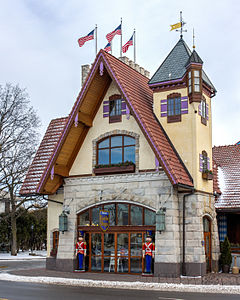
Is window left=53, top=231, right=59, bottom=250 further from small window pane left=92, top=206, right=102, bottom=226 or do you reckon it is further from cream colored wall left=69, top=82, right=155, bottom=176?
cream colored wall left=69, top=82, right=155, bottom=176

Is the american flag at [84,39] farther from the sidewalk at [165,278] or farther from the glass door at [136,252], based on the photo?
the sidewalk at [165,278]

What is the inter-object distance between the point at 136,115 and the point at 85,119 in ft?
11.9

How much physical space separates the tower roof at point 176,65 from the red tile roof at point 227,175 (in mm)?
5632

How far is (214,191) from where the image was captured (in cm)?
2442

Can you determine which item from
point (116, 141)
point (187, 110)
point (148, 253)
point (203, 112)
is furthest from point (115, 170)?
point (203, 112)

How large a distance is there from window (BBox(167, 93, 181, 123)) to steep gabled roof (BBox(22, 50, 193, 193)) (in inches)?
29.7

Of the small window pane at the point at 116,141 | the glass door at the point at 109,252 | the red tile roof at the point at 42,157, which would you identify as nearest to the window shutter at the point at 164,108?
the small window pane at the point at 116,141

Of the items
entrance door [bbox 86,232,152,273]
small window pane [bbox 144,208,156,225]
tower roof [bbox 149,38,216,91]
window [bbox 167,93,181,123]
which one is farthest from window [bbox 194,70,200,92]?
entrance door [bbox 86,232,152,273]

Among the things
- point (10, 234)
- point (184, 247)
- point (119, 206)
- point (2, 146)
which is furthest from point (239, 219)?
point (10, 234)

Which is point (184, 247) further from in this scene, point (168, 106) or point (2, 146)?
point (2, 146)

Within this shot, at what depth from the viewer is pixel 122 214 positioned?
72.6 feet

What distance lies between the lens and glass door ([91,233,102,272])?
22.5 meters

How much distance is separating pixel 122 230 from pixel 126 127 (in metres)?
5.26

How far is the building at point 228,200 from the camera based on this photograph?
2415 centimetres
